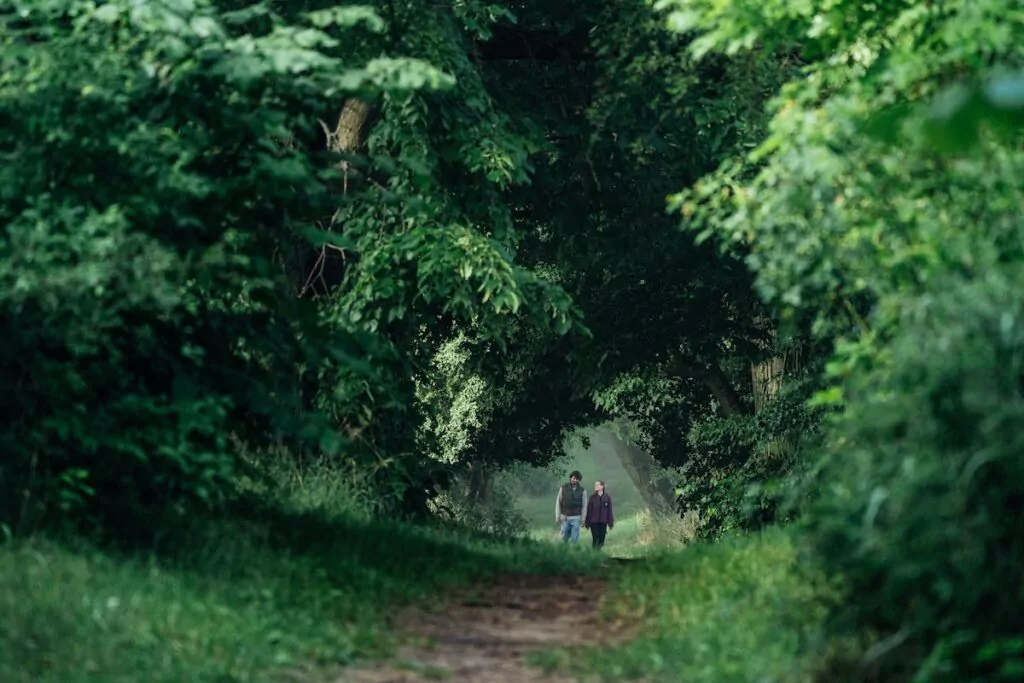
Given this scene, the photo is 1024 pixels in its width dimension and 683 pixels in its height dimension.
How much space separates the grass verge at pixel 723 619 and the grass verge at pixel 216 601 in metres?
1.42

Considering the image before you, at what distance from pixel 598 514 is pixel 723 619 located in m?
20.5

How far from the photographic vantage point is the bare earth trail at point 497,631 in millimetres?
8289

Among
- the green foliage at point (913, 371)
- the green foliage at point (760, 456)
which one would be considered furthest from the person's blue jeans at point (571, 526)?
the green foliage at point (913, 371)

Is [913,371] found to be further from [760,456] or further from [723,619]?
[760,456]

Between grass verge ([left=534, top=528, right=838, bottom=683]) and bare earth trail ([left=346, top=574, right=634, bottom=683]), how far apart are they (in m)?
0.24

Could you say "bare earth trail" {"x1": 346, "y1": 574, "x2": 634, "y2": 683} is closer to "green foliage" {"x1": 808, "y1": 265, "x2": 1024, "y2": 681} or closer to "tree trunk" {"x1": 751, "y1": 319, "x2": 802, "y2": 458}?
"green foliage" {"x1": 808, "y1": 265, "x2": 1024, "y2": 681}

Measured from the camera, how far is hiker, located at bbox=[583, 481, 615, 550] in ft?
96.1

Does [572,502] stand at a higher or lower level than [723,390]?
lower

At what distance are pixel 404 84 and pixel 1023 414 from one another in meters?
5.15

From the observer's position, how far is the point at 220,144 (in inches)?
410

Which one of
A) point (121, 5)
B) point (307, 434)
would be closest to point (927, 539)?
point (307, 434)

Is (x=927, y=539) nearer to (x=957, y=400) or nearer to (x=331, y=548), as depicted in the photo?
(x=957, y=400)

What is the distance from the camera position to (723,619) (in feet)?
29.8

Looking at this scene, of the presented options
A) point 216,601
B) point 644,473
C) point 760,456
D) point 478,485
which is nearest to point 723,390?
point 760,456
